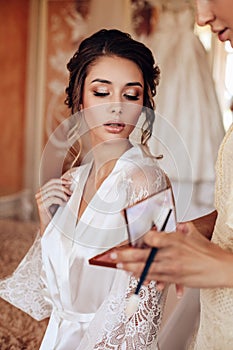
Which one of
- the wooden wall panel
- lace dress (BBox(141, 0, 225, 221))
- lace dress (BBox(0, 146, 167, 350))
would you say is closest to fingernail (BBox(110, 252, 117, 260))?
lace dress (BBox(0, 146, 167, 350))

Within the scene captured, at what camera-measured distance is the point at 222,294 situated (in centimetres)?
71

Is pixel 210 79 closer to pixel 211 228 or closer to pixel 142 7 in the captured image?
pixel 142 7

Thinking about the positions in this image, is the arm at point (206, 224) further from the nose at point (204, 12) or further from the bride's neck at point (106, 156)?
the nose at point (204, 12)

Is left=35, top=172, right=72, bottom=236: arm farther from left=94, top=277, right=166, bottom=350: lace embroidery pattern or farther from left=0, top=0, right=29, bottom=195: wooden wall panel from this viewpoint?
left=0, top=0, right=29, bottom=195: wooden wall panel

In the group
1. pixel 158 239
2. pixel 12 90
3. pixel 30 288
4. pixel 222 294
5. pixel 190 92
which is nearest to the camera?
pixel 158 239

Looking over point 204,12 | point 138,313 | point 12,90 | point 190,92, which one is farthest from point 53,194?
point 12,90

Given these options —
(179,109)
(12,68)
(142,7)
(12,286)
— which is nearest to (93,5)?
(142,7)

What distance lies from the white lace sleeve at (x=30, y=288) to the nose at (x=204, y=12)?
0.40m

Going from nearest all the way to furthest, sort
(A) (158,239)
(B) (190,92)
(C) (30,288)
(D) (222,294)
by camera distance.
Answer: (A) (158,239) < (D) (222,294) < (C) (30,288) < (B) (190,92)

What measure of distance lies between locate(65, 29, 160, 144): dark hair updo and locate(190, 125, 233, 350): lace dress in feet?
0.35

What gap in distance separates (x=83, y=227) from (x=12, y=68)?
8.25 ft

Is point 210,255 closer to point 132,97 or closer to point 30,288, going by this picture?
point 132,97

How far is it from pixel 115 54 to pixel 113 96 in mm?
56

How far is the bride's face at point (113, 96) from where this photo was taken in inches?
29.1
